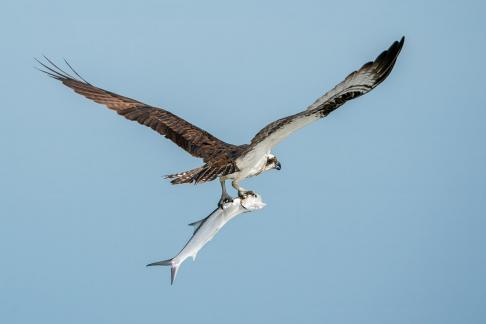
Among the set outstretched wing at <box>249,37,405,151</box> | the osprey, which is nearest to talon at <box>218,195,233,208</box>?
the osprey

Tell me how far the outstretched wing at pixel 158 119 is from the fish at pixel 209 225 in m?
0.86

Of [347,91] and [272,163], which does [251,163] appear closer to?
[272,163]

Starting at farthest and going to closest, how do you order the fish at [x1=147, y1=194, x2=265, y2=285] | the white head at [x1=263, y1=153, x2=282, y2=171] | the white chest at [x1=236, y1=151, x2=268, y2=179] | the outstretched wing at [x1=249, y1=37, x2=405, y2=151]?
the white head at [x1=263, y1=153, x2=282, y2=171] → the white chest at [x1=236, y1=151, x2=268, y2=179] → the fish at [x1=147, y1=194, x2=265, y2=285] → the outstretched wing at [x1=249, y1=37, x2=405, y2=151]

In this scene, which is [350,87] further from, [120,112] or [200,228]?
[120,112]

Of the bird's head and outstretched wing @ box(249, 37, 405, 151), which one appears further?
the bird's head

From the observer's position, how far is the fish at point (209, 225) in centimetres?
1326

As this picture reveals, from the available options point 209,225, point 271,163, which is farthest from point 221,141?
point 209,225

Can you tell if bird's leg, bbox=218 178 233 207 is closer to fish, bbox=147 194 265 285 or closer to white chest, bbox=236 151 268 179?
fish, bbox=147 194 265 285

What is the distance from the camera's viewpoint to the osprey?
13.0 metres

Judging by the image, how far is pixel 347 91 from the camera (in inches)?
520

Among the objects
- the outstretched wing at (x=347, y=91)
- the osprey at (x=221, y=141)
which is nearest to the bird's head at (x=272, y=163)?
the osprey at (x=221, y=141)

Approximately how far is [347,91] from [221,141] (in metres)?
2.46

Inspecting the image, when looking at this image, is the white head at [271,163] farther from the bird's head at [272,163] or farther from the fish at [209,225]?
the fish at [209,225]

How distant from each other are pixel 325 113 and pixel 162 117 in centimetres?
351
